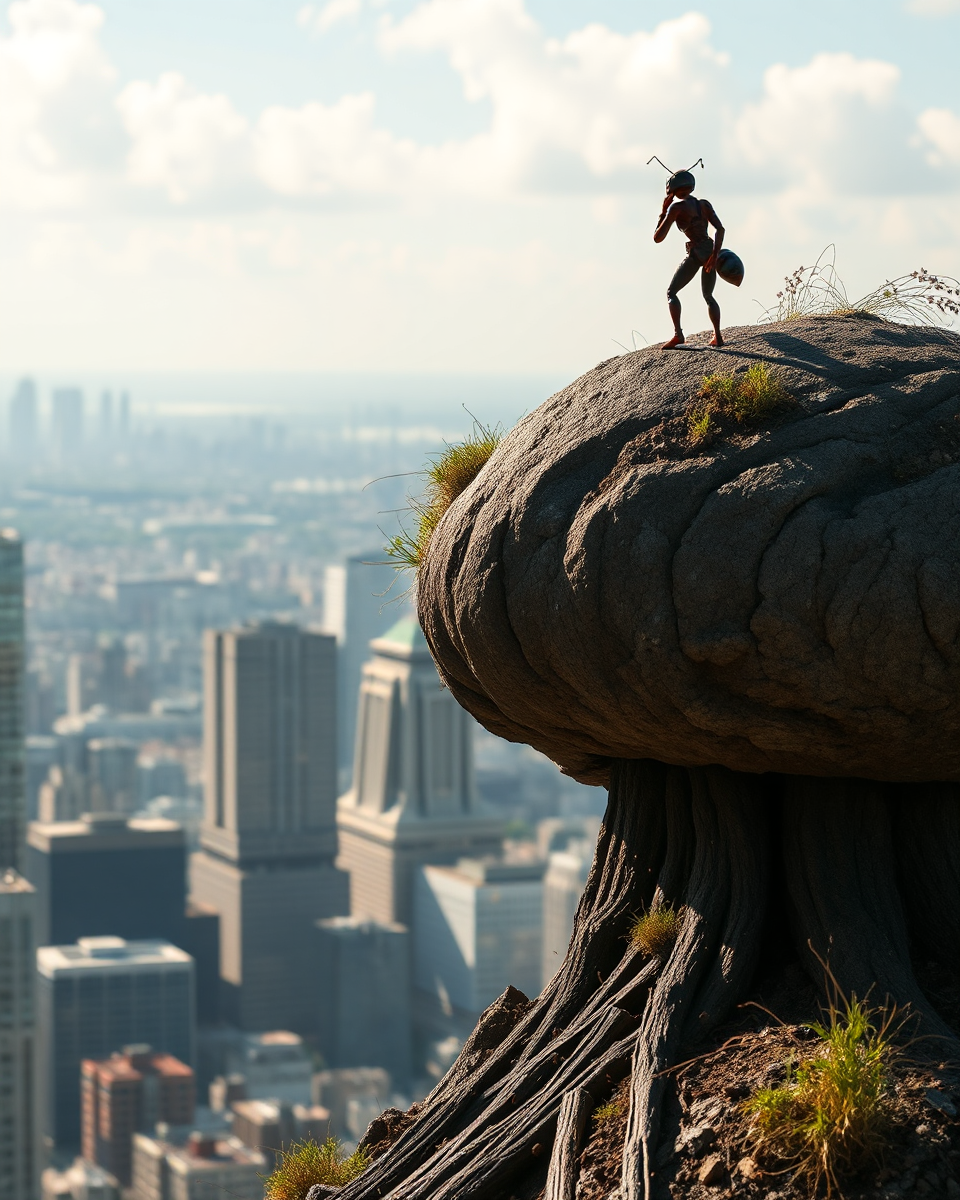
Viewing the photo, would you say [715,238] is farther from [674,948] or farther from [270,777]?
[270,777]

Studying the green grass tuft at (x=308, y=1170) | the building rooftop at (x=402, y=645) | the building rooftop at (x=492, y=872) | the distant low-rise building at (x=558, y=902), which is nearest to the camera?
the green grass tuft at (x=308, y=1170)

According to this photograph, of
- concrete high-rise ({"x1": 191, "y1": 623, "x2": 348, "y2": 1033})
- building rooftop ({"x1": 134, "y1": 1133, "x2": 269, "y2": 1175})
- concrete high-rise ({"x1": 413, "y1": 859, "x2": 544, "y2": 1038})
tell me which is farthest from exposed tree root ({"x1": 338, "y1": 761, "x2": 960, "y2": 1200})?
concrete high-rise ({"x1": 191, "y1": 623, "x2": 348, "y2": 1033})

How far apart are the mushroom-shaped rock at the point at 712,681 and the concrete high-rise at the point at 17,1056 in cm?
7046

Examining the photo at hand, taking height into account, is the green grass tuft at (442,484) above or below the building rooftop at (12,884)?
above

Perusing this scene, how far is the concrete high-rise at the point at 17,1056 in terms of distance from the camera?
7538cm

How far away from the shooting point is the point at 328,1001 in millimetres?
121500

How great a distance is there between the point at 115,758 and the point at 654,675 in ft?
529

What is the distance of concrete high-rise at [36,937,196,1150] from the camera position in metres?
106

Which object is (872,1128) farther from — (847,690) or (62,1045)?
(62,1045)

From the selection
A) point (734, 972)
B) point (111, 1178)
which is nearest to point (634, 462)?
point (734, 972)

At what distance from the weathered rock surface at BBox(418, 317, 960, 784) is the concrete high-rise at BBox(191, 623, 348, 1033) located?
125203 mm

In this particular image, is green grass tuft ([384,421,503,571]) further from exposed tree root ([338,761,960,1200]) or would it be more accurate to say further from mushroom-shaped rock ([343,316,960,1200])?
exposed tree root ([338,761,960,1200])

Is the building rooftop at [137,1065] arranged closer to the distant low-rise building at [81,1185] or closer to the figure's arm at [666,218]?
the distant low-rise building at [81,1185]

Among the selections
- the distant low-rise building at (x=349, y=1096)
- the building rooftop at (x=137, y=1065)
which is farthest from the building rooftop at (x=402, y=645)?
the building rooftop at (x=137, y=1065)
